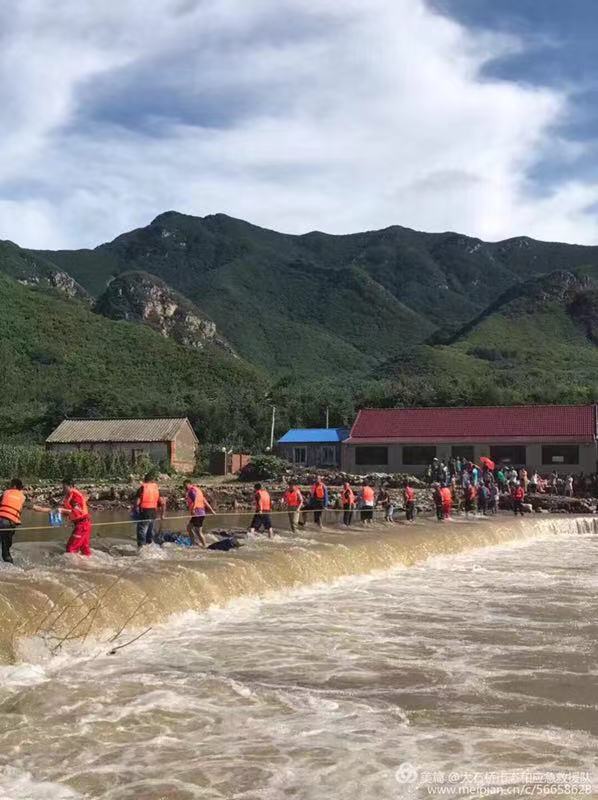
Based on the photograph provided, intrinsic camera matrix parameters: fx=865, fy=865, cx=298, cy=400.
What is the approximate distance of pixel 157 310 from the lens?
13362cm

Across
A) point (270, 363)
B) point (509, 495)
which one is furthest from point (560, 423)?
point (270, 363)

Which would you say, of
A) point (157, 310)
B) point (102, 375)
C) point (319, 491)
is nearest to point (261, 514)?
point (319, 491)

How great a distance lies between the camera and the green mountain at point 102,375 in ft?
251

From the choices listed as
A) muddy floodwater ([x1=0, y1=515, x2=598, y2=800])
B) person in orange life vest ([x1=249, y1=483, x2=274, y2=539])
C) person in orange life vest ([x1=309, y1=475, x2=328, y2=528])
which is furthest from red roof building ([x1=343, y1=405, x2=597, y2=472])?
muddy floodwater ([x1=0, y1=515, x2=598, y2=800])

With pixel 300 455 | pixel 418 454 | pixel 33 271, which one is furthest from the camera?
pixel 33 271

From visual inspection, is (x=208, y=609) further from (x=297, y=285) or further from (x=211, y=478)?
(x=297, y=285)

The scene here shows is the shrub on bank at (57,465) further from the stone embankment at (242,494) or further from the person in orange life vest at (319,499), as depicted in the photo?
the person in orange life vest at (319,499)

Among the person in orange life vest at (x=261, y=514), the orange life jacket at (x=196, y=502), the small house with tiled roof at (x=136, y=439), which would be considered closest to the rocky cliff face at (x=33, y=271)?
the small house with tiled roof at (x=136, y=439)

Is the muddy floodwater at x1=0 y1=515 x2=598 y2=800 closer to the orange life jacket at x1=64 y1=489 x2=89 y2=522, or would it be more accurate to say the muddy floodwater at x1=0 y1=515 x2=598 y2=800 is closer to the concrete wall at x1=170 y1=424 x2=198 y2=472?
the orange life jacket at x1=64 y1=489 x2=89 y2=522

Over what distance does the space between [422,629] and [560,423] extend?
40.5 metres

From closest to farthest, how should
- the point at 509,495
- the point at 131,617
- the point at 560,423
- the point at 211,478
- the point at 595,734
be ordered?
1. the point at 595,734
2. the point at 131,617
3. the point at 509,495
4. the point at 560,423
5. the point at 211,478

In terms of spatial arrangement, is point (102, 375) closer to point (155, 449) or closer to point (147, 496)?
point (155, 449)

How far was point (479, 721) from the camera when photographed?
25.3 feet

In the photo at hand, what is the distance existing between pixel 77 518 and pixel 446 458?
38.1 meters
